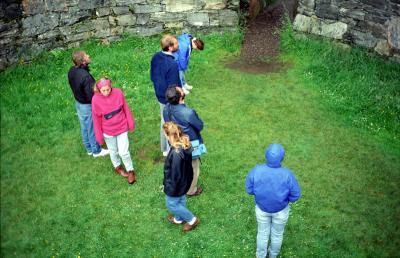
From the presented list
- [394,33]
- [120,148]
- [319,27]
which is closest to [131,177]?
[120,148]

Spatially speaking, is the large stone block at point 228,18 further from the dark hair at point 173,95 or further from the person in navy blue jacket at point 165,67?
the dark hair at point 173,95

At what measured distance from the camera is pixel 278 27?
459 inches

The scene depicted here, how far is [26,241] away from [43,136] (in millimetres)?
3159

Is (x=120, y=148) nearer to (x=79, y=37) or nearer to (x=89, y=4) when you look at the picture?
(x=79, y=37)

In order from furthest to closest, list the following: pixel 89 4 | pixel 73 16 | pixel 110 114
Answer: pixel 89 4 < pixel 73 16 < pixel 110 114

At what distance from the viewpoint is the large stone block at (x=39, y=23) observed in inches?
376

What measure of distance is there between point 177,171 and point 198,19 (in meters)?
6.38

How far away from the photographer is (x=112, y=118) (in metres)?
6.42

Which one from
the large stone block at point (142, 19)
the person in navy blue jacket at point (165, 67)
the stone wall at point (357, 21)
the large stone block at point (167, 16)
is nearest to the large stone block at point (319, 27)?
the stone wall at point (357, 21)

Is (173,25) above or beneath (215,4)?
beneath

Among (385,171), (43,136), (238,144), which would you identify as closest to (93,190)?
(43,136)

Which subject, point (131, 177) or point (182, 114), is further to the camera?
point (131, 177)

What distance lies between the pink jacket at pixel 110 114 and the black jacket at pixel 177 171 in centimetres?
137

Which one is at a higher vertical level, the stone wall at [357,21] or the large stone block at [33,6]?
the large stone block at [33,6]
